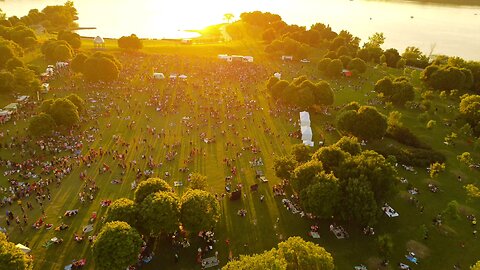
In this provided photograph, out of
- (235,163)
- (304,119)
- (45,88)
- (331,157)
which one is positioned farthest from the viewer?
(45,88)

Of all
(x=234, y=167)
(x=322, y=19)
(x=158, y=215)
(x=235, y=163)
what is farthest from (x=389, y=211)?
(x=322, y=19)

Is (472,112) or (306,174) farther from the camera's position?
(472,112)

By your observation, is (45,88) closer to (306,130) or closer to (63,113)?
(63,113)

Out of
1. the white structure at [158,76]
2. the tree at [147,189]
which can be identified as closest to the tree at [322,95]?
the white structure at [158,76]

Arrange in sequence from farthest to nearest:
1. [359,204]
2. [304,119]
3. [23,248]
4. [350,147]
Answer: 1. [304,119]
2. [350,147]
3. [359,204]
4. [23,248]

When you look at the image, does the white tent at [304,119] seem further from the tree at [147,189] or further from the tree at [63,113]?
the tree at [63,113]

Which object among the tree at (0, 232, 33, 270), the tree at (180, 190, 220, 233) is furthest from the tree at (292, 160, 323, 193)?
the tree at (0, 232, 33, 270)

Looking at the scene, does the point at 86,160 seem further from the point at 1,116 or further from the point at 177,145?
the point at 1,116
